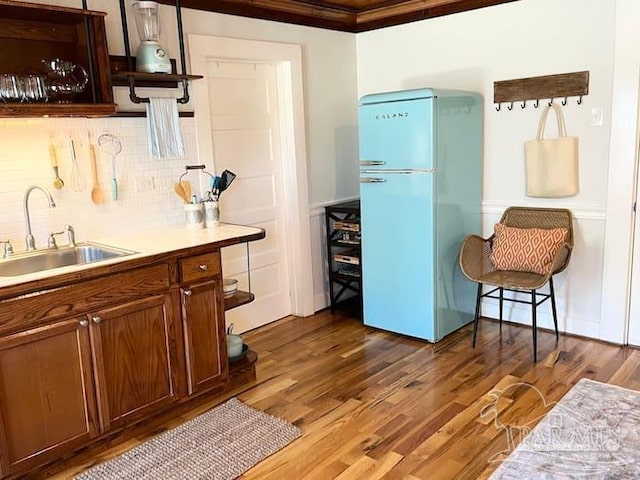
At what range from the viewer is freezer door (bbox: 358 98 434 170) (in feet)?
11.1

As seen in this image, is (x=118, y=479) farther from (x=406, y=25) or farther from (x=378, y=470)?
(x=406, y=25)

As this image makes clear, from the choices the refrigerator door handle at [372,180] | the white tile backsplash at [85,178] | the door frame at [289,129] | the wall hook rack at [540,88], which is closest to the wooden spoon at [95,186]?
the white tile backsplash at [85,178]

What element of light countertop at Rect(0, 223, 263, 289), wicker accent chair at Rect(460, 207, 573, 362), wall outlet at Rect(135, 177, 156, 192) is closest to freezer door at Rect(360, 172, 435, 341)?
wicker accent chair at Rect(460, 207, 573, 362)

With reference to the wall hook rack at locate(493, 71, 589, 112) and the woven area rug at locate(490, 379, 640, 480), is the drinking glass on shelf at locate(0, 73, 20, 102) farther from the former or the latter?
the wall hook rack at locate(493, 71, 589, 112)

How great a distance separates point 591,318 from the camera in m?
3.62

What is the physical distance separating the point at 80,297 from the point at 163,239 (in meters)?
0.65

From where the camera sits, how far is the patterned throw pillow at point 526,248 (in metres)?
3.43

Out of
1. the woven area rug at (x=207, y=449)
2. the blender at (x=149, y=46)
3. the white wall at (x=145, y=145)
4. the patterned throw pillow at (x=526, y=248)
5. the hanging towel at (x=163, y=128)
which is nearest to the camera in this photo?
the woven area rug at (x=207, y=449)

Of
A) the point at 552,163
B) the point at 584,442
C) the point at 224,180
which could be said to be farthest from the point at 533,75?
the point at 584,442

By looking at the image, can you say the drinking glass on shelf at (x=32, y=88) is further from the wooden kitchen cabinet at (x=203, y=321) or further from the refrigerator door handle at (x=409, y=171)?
the refrigerator door handle at (x=409, y=171)

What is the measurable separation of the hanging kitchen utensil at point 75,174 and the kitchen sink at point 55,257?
0.30m

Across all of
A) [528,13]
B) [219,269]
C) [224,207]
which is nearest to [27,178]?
[219,269]

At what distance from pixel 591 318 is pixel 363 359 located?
4.98 feet

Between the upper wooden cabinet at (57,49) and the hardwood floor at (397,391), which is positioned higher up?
the upper wooden cabinet at (57,49)
